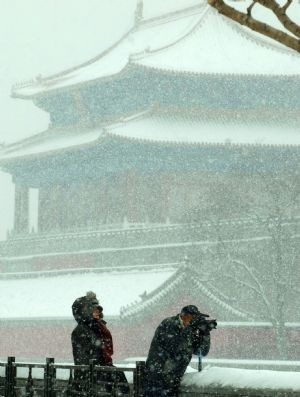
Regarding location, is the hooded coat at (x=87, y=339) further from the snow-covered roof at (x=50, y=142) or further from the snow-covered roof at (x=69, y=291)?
the snow-covered roof at (x=50, y=142)

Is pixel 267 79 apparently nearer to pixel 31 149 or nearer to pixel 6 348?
pixel 31 149

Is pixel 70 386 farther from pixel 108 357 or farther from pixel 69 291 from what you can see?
Result: pixel 69 291

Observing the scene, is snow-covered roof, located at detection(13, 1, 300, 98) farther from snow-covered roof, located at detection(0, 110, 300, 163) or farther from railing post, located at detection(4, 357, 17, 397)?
railing post, located at detection(4, 357, 17, 397)

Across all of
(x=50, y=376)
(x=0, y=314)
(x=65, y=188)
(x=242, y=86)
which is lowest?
(x=50, y=376)

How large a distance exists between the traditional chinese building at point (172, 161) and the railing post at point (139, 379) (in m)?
17.5

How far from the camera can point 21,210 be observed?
32.7 metres

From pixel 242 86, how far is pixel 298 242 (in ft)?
21.9

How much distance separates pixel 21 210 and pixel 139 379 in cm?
2583

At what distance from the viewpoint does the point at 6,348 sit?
27500mm

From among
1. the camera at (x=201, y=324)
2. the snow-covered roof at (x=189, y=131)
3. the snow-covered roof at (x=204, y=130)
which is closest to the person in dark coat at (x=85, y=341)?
the camera at (x=201, y=324)

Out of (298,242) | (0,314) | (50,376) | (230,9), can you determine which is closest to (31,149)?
(0,314)

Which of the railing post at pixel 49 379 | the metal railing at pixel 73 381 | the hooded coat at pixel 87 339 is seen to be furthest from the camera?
the railing post at pixel 49 379

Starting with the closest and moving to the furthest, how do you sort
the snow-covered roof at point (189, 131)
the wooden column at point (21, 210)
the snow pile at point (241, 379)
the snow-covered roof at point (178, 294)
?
the snow pile at point (241, 379), the snow-covered roof at point (178, 294), the snow-covered roof at point (189, 131), the wooden column at point (21, 210)

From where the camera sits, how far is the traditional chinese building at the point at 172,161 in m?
26.4
